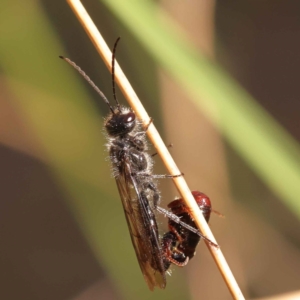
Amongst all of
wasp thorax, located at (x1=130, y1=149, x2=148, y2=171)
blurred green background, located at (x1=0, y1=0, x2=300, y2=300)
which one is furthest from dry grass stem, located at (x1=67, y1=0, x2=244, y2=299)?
blurred green background, located at (x1=0, y1=0, x2=300, y2=300)

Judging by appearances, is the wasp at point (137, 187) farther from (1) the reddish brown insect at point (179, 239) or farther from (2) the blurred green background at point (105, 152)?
(2) the blurred green background at point (105, 152)

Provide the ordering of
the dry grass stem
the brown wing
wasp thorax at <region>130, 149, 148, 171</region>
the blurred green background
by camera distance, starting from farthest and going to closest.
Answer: the blurred green background < wasp thorax at <region>130, 149, 148, 171</region> < the brown wing < the dry grass stem

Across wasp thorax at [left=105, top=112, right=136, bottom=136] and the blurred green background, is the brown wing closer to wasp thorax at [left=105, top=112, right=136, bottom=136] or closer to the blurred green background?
wasp thorax at [left=105, top=112, right=136, bottom=136]

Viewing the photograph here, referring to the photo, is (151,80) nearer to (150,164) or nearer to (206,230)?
(150,164)

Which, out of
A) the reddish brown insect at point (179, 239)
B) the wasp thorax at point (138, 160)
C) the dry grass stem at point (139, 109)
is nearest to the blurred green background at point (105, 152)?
the wasp thorax at point (138, 160)

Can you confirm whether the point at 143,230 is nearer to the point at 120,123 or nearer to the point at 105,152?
the point at 120,123

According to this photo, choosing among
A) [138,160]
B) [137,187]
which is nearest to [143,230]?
[137,187]
